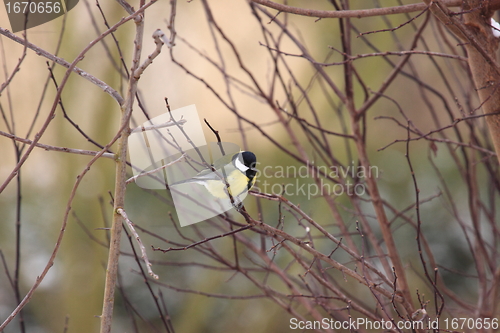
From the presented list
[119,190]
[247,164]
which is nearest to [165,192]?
[247,164]

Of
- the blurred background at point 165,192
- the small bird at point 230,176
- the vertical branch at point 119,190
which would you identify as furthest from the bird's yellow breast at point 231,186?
the blurred background at point 165,192

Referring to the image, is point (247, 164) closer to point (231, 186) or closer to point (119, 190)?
point (231, 186)

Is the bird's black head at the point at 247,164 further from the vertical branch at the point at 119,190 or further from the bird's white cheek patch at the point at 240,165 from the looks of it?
the vertical branch at the point at 119,190

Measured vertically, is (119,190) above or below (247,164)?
below

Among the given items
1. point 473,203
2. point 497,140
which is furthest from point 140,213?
point 497,140

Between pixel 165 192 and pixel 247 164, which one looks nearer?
pixel 247 164

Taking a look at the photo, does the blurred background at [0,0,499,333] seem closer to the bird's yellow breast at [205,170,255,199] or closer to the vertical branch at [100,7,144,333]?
the bird's yellow breast at [205,170,255,199]

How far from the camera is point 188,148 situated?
771 millimetres

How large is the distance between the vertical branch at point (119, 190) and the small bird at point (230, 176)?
0.22 m

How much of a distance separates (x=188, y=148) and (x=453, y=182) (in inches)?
68.6

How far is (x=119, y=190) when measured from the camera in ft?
1.81

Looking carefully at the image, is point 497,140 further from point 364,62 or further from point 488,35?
point 364,62

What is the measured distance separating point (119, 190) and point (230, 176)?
0.37 metres

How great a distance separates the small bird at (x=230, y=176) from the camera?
0.81 metres
